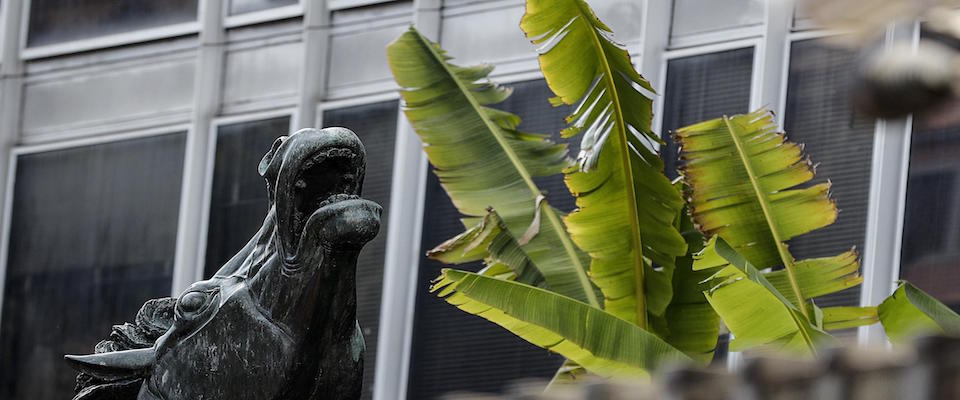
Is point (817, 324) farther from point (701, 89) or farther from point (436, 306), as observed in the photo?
point (436, 306)

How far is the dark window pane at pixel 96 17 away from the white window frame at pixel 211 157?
3.19ft

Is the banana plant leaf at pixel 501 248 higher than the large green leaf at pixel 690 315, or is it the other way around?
the banana plant leaf at pixel 501 248

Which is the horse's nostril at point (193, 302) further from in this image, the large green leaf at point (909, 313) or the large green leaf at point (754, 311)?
the large green leaf at point (909, 313)

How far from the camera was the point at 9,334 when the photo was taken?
53.0 ft

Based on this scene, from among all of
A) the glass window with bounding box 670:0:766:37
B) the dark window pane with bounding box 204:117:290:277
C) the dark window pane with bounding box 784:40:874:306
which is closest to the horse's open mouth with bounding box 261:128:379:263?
the dark window pane with bounding box 784:40:874:306

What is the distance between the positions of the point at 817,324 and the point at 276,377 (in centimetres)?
525

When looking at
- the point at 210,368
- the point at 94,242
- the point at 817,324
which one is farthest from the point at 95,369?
the point at 94,242

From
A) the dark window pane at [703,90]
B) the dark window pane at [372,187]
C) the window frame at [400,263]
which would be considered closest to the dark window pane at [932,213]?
the dark window pane at [703,90]

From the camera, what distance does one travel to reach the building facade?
40.5ft

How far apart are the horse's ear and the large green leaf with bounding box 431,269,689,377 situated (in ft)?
13.5

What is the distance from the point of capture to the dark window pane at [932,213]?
11.8 metres

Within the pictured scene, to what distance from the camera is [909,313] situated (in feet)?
30.3

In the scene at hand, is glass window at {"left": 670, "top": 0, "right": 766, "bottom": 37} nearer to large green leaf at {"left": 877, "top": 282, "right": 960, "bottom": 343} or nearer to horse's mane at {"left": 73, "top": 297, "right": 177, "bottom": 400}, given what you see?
large green leaf at {"left": 877, "top": 282, "right": 960, "bottom": 343}

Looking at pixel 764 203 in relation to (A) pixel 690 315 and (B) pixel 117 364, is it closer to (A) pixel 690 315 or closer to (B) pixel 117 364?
(A) pixel 690 315
